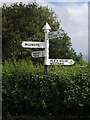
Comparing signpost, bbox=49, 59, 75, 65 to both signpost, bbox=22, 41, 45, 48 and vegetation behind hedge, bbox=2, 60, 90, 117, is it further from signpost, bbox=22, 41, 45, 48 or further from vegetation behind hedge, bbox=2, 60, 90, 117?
signpost, bbox=22, 41, 45, 48

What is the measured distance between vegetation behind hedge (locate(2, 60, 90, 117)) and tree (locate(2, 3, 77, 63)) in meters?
11.7

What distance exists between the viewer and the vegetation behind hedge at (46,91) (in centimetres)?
681

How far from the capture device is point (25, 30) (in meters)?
20.3

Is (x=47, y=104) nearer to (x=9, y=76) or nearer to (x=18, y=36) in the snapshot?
(x=9, y=76)

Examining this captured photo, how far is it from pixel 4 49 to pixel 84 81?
1369cm

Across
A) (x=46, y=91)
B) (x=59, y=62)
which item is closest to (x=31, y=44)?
(x=59, y=62)

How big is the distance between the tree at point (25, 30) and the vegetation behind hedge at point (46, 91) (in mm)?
11716

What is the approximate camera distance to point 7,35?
20109 millimetres

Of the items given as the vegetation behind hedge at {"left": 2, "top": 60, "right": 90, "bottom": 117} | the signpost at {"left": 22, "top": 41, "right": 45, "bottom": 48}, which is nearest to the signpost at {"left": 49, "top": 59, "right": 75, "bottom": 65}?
the vegetation behind hedge at {"left": 2, "top": 60, "right": 90, "bottom": 117}

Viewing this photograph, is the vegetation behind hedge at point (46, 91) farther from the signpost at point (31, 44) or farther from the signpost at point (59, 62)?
the signpost at point (31, 44)

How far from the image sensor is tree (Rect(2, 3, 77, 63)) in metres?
19.6

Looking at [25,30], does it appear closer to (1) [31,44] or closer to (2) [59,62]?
(1) [31,44]

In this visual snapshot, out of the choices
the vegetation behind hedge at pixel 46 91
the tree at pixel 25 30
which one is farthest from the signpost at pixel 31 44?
the tree at pixel 25 30

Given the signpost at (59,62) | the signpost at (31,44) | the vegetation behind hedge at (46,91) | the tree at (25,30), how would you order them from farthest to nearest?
the tree at (25,30)
the signpost at (31,44)
the signpost at (59,62)
the vegetation behind hedge at (46,91)
